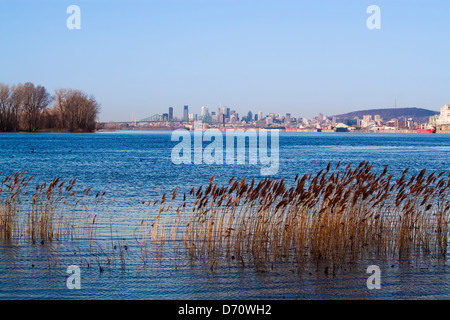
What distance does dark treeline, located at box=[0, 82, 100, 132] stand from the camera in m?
146

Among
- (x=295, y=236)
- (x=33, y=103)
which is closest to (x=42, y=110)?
(x=33, y=103)

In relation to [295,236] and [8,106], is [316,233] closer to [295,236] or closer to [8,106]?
[295,236]

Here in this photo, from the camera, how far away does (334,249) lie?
38.8 ft

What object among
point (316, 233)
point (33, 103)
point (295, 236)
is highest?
point (33, 103)

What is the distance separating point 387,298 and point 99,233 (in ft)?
29.1

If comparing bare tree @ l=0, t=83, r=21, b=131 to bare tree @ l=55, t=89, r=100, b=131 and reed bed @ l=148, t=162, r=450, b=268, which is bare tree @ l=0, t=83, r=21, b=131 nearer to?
bare tree @ l=55, t=89, r=100, b=131

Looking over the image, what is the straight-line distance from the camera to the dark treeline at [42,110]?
146 metres

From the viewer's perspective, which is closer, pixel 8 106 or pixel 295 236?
pixel 295 236

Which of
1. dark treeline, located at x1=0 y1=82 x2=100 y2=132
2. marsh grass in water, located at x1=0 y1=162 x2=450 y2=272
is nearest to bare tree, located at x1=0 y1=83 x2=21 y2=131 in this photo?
dark treeline, located at x1=0 y1=82 x2=100 y2=132

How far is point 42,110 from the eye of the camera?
15738 centimetres

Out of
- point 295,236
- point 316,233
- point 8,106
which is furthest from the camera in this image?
point 8,106

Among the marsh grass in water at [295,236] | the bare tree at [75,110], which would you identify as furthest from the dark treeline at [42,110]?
the marsh grass in water at [295,236]

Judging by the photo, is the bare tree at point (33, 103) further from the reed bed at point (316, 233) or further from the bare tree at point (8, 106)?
the reed bed at point (316, 233)
